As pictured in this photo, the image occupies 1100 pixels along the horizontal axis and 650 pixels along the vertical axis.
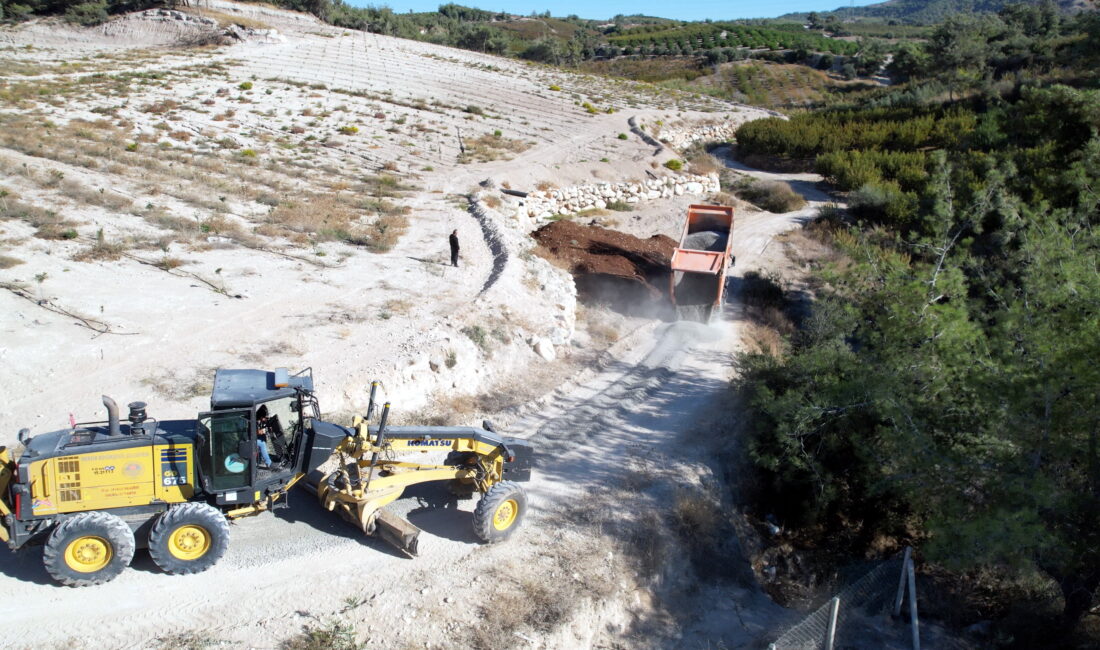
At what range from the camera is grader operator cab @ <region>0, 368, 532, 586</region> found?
8.16m

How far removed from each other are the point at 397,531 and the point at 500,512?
145 centimetres

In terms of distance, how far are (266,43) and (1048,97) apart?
1929 inches

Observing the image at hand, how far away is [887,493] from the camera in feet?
42.2

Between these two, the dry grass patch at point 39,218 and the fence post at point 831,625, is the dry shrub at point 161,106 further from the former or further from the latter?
→ the fence post at point 831,625

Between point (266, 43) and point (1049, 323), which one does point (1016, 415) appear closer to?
point (1049, 323)

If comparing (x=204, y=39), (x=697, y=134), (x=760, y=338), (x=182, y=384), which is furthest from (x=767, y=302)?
(x=204, y=39)

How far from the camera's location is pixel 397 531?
31.1 ft

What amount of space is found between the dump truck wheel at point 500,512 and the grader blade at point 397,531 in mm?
846

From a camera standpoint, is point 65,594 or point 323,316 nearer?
point 65,594

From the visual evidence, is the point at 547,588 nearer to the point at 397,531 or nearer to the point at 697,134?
the point at 397,531

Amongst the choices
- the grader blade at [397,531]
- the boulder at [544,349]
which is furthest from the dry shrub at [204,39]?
the grader blade at [397,531]

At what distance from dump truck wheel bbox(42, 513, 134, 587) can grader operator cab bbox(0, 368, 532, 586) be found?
0.01 meters

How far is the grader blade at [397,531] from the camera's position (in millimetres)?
9461

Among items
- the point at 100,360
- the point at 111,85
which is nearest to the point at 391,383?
the point at 100,360
